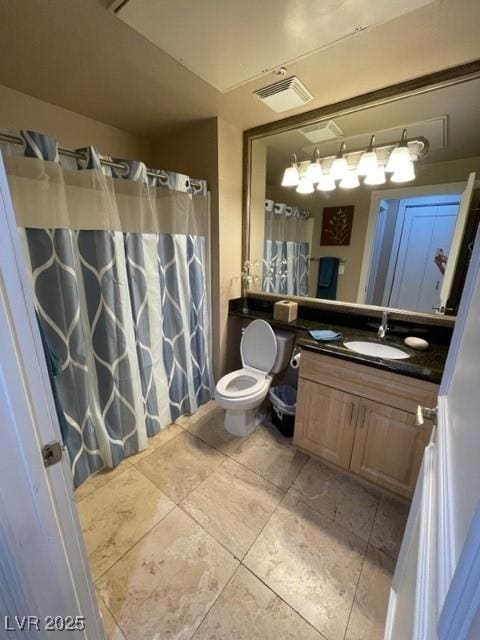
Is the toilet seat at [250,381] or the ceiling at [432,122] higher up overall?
the ceiling at [432,122]

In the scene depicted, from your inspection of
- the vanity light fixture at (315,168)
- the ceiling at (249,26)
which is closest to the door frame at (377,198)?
the vanity light fixture at (315,168)

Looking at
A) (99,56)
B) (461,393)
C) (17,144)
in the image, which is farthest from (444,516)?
(99,56)

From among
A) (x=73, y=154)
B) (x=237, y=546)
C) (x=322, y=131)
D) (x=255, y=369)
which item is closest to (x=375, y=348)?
(x=255, y=369)

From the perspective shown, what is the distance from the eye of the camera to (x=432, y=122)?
1.52 meters

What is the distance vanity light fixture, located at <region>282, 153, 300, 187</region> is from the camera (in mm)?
1958

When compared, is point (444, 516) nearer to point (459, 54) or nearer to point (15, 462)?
point (15, 462)

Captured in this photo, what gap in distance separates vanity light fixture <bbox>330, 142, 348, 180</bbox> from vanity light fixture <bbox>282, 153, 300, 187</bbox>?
0.86 feet

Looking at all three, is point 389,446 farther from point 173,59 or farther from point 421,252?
point 173,59

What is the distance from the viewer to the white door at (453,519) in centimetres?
37

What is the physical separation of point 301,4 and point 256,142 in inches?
45.4

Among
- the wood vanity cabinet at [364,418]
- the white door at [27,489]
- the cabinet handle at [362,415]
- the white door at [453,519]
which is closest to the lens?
the white door at [453,519]

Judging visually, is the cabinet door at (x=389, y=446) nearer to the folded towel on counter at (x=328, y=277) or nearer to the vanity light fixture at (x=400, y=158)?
the folded towel on counter at (x=328, y=277)

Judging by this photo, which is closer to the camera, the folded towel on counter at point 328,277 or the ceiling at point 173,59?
the ceiling at point 173,59

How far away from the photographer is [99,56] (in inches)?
50.4
